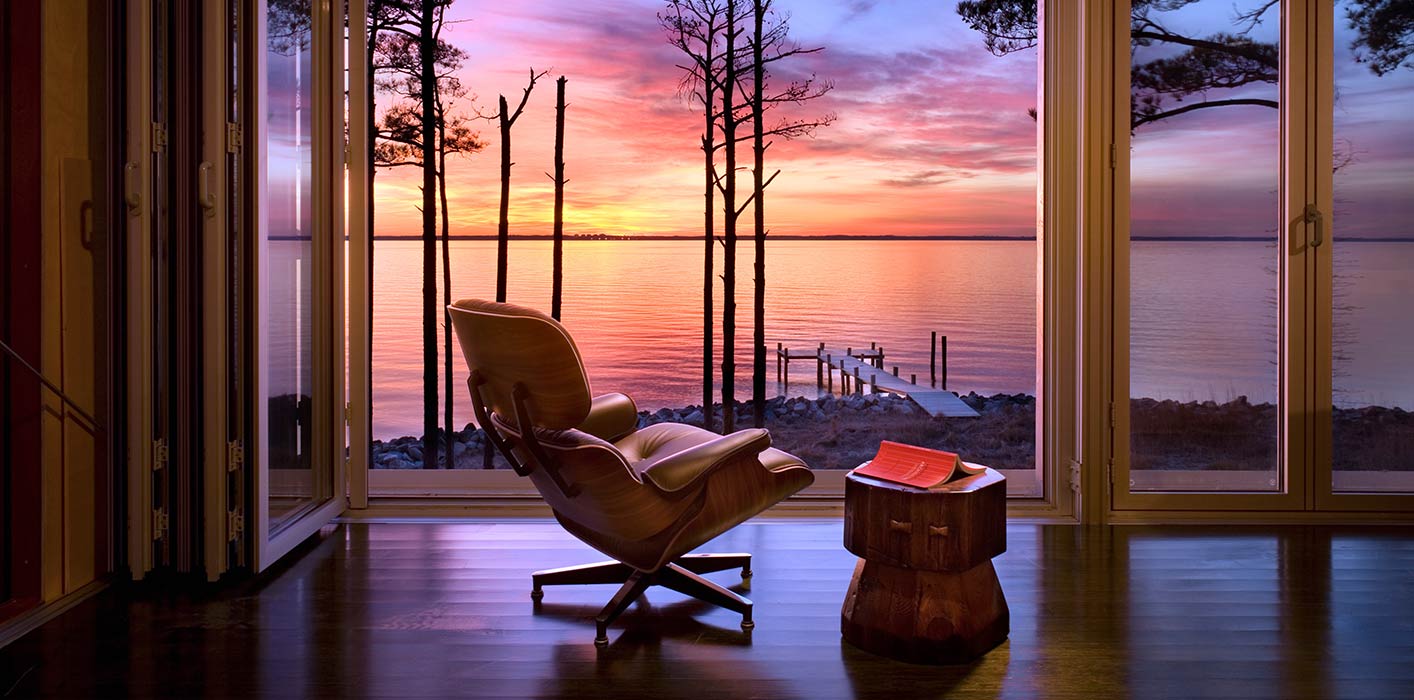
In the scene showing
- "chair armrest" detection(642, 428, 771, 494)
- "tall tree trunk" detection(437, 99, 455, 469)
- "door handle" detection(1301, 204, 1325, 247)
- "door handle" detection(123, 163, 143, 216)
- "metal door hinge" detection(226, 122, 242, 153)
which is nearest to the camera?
"chair armrest" detection(642, 428, 771, 494)

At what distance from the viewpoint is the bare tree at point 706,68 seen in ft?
21.3

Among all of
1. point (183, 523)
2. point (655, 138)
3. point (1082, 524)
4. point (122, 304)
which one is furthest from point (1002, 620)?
point (655, 138)

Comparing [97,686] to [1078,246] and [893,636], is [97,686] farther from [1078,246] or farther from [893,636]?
[1078,246]

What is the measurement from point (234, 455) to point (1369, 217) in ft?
13.3

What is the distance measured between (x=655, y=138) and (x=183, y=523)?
525 cm

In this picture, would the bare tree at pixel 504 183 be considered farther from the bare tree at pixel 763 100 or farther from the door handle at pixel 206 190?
the door handle at pixel 206 190

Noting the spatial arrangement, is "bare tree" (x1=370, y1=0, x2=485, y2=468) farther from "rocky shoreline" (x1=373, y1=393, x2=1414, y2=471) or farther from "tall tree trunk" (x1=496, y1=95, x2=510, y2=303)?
"rocky shoreline" (x1=373, y1=393, x2=1414, y2=471)

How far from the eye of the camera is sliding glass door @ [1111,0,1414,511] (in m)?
3.70

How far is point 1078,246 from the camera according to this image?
12.2 feet

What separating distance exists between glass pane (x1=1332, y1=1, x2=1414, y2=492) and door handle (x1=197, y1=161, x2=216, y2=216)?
3.88 meters

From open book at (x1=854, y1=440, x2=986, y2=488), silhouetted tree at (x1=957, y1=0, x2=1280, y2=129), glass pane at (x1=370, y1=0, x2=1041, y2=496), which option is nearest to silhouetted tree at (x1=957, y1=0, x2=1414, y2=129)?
silhouetted tree at (x1=957, y1=0, x2=1280, y2=129)

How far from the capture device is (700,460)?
2.44 metres

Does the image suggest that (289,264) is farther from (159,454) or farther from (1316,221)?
(1316,221)

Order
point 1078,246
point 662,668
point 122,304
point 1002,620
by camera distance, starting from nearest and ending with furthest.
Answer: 1. point 662,668
2. point 1002,620
3. point 122,304
4. point 1078,246
